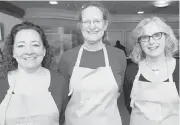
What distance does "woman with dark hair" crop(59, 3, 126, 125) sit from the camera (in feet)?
4.25

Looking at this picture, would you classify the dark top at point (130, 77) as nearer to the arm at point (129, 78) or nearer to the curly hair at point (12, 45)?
the arm at point (129, 78)

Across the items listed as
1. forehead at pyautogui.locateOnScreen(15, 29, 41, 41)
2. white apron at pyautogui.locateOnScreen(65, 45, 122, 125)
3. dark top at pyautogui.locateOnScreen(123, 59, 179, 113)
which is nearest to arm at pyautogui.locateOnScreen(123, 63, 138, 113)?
dark top at pyautogui.locateOnScreen(123, 59, 179, 113)

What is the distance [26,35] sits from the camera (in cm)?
113

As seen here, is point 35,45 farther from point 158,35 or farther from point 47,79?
point 158,35

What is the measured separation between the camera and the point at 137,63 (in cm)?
144

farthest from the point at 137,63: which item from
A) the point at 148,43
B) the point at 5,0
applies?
the point at 5,0

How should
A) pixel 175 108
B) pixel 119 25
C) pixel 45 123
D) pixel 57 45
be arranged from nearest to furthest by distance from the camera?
pixel 45 123
pixel 175 108
pixel 57 45
pixel 119 25

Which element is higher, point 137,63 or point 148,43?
point 148,43

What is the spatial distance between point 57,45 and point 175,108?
4.17 m

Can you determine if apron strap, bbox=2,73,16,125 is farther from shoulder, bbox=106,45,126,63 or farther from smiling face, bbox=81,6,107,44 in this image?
shoulder, bbox=106,45,126,63

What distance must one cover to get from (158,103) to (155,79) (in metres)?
0.15

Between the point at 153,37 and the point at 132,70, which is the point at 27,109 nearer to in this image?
the point at 132,70

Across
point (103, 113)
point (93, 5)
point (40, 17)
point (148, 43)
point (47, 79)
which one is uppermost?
point (40, 17)

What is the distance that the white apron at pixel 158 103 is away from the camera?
128 cm
